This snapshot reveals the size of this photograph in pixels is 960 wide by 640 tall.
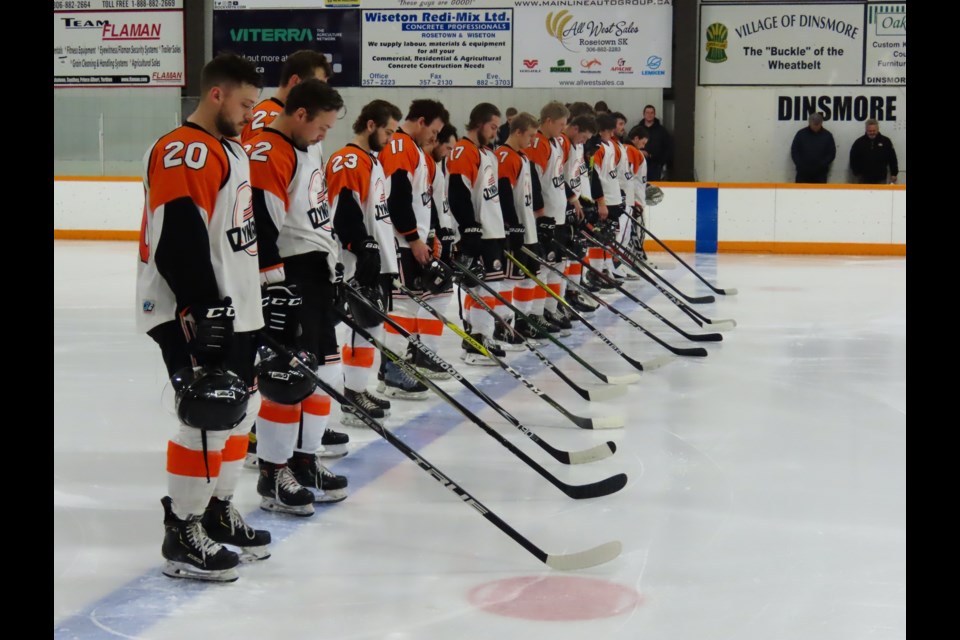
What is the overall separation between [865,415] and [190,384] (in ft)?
10.5

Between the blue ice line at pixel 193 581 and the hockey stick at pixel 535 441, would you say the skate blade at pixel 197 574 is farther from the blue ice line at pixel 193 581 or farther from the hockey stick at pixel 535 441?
the hockey stick at pixel 535 441

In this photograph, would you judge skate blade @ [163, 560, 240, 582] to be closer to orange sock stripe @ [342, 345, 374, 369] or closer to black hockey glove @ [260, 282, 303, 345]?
black hockey glove @ [260, 282, 303, 345]

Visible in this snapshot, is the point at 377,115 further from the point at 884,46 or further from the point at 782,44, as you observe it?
the point at 884,46

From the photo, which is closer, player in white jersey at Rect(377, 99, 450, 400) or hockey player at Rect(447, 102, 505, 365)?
player in white jersey at Rect(377, 99, 450, 400)

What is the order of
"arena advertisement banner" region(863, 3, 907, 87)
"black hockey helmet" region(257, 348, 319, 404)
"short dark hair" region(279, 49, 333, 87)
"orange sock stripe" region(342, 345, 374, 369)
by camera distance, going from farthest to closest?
"arena advertisement banner" region(863, 3, 907, 87)
"orange sock stripe" region(342, 345, 374, 369)
"short dark hair" region(279, 49, 333, 87)
"black hockey helmet" region(257, 348, 319, 404)

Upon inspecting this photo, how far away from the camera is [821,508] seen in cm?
351

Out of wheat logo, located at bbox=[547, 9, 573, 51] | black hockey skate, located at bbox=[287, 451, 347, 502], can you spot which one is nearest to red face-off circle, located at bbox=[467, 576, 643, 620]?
black hockey skate, located at bbox=[287, 451, 347, 502]

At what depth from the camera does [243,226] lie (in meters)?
2.79

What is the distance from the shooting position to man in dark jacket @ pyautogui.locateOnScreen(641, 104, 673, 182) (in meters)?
13.1

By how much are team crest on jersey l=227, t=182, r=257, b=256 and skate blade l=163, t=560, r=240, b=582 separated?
750 mm

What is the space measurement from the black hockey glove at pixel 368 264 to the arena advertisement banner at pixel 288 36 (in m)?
9.96
